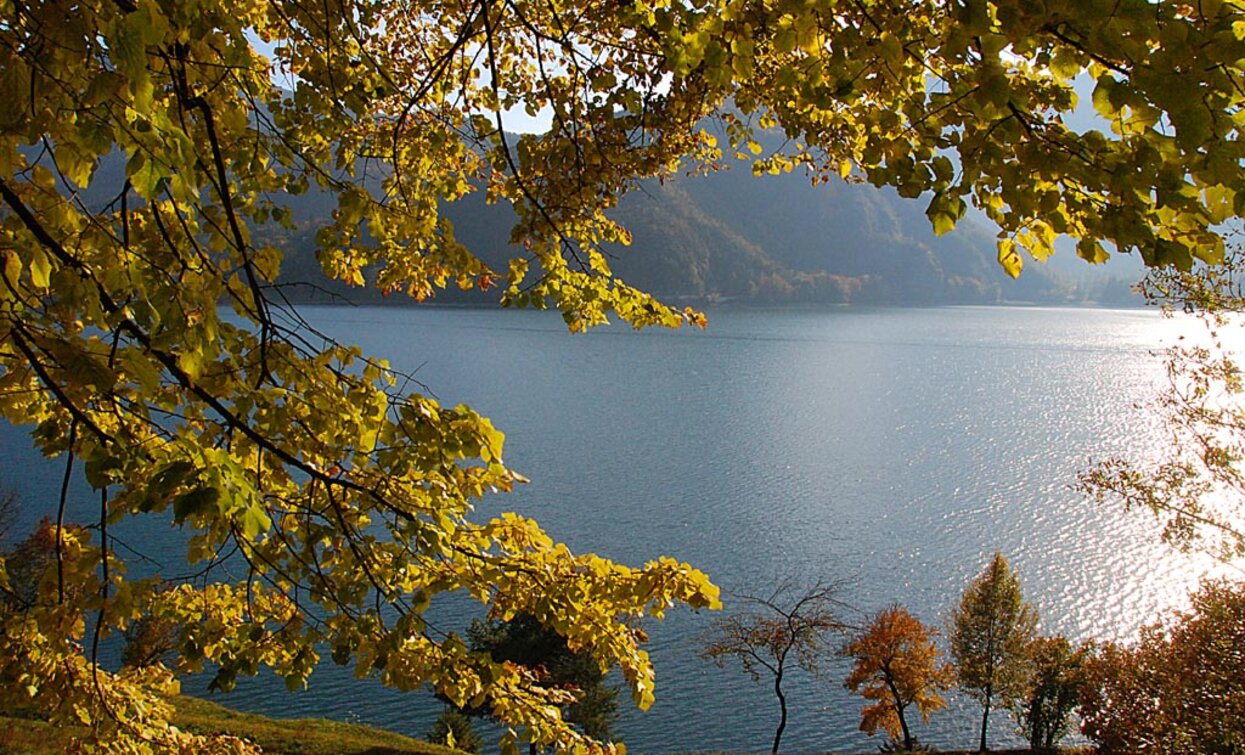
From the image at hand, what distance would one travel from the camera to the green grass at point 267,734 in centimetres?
1576

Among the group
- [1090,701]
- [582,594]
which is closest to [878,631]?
[1090,701]

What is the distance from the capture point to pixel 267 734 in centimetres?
1980

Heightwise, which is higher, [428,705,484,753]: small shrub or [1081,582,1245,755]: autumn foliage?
[1081,582,1245,755]: autumn foliage

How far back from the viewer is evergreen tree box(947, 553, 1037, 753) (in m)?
27.9

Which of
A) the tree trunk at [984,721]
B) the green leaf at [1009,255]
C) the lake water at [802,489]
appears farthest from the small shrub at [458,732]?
the green leaf at [1009,255]

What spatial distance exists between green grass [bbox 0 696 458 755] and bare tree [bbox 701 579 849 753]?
9.96m

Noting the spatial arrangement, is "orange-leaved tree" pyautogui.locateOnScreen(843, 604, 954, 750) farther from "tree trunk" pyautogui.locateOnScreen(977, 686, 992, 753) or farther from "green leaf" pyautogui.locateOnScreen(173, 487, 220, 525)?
"green leaf" pyautogui.locateOnScreen(173, 487, 220, 525)

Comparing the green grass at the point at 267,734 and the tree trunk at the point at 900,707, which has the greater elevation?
the green grass at the point at 267,734

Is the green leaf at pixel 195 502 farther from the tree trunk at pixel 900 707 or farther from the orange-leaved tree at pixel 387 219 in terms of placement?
the tree trunk at pixel 900 707

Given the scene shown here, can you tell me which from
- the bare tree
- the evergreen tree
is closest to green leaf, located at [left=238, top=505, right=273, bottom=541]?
the bare tree

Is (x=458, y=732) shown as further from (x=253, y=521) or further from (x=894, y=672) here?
(x=253, y=521)

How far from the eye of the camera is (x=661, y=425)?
54.4 meters

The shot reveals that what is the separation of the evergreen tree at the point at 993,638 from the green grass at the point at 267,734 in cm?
1817

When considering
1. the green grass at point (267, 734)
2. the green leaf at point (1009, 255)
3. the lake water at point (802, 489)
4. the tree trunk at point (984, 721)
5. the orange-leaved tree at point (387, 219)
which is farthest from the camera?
the lake water at point (802, 489)
